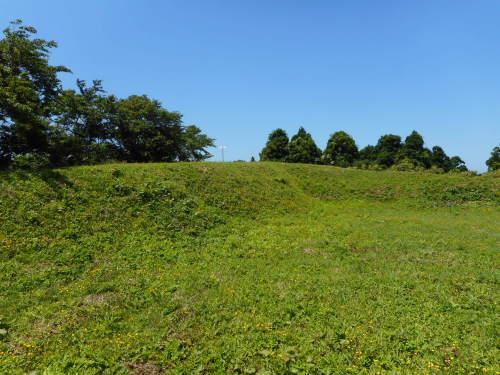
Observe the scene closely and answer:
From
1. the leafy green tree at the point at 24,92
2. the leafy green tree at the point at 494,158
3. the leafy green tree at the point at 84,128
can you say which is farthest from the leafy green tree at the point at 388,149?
the leafy green tree at the point at 24,92

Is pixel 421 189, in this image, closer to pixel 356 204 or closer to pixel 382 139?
pixel 356 204

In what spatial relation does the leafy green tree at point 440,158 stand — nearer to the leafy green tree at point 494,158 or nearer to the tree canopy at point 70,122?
the leafy green tree at point 494,158

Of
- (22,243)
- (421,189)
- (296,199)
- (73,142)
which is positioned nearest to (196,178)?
(296,199)

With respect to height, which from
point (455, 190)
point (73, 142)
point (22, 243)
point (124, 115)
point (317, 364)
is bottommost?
point (317, 364)

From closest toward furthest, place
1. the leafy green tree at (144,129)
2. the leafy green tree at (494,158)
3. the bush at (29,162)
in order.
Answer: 1. the bush at (29,162)
2. the leafy green tree at (144,129)
3. the leafy green tree at (494,158)

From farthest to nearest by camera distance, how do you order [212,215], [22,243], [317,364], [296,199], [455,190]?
[455,190] → [296,199] → [212,215] → [22,243] → [317,364]

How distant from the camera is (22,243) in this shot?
7.99 metres

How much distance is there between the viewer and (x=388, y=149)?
5412 centimetres

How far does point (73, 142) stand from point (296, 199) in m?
17.7

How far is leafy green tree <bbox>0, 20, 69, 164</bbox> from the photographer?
39.7ft

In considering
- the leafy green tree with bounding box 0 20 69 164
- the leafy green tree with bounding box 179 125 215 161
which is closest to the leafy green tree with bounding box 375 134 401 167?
the leafy green tree with bounding box 179 125 215 161

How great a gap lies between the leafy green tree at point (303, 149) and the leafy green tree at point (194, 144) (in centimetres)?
→ 1840

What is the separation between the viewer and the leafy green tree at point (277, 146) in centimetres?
5003

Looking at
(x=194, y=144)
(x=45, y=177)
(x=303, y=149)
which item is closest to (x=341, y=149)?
(x=303, y=149)
